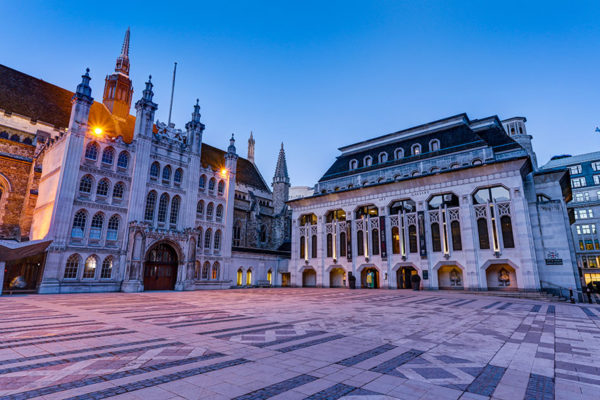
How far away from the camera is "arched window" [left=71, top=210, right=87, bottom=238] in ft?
91.8

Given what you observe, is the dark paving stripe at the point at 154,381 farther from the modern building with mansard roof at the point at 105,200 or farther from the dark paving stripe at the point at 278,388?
the modern building with mansard roof at the point at 105,200

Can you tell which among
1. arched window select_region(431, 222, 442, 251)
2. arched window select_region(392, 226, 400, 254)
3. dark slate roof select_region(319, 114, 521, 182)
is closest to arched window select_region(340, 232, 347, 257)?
arched window select_region(392, 226, 400, 254)

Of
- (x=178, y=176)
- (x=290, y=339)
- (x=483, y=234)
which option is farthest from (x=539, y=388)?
(x=178, y=176)

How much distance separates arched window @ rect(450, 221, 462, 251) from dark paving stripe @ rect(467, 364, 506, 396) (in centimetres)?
2930

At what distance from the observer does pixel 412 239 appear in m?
35.5

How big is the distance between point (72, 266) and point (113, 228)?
182 inches

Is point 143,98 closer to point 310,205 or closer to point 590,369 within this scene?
point 310,205

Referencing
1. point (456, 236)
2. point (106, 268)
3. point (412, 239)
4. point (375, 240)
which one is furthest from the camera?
point (375, 240)

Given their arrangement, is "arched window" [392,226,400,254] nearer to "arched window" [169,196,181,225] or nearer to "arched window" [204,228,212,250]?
"arched window" [204,228,212,250]

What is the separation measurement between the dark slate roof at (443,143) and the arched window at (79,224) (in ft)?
99.5

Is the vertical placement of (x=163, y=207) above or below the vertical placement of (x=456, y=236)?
above

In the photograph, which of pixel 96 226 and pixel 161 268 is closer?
pixel 96 226

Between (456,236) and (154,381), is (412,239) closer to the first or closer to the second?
(456,236)

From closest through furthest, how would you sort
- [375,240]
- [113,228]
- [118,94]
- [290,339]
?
[290,339], [113,228], [375,240], [118,94]
